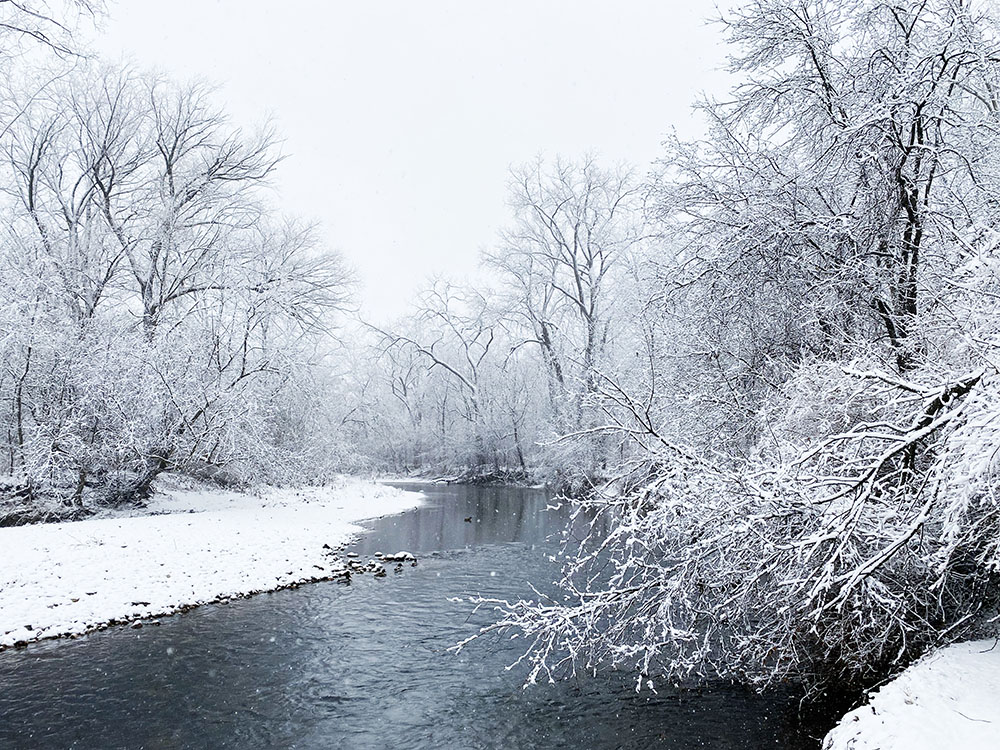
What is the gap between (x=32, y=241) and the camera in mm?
18484

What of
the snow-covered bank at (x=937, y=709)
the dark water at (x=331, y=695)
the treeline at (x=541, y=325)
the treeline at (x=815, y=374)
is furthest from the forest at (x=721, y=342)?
the treeline at (x=541, y=325)

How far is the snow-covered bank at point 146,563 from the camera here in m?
9.85

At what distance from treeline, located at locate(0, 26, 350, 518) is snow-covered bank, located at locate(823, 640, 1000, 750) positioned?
18.7 metres

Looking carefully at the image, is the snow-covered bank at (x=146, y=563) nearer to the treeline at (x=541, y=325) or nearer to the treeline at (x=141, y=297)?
the treeline at (x=141, y=297)

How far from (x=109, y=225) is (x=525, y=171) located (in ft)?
68.4

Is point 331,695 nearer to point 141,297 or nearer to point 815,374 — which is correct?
point 815,374

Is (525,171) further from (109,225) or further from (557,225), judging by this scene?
(109,225)

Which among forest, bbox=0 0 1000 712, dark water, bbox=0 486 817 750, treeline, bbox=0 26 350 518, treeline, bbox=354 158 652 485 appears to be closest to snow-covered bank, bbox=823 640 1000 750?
forest, bbox=0 0 1000 712

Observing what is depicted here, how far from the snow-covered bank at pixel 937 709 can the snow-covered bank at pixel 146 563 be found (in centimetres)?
1024

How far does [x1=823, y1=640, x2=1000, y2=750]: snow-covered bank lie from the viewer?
442 cm

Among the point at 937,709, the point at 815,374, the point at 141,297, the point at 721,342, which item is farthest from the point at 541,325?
the point at 937,709

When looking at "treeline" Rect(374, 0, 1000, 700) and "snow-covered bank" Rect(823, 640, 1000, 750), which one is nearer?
"snow-covered bank" Rect(823, 640, 1000, 750)

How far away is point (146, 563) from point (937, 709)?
12.9m

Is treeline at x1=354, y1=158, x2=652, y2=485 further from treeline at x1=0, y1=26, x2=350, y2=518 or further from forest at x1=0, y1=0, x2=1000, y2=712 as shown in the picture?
treeline at x1=0, y1=26, x2=350, y2=518
